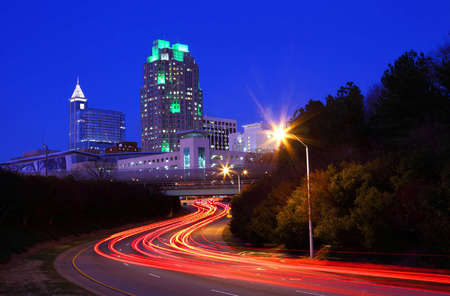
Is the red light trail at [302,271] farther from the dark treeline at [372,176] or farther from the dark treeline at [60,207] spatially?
the dark treeline at [60,207]

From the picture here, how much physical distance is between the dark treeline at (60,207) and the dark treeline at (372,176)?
73.6ft

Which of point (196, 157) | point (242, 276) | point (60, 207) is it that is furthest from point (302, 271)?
point (196, 157)

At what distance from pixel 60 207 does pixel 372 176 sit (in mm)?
45340

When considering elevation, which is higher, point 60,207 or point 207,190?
point 207,190

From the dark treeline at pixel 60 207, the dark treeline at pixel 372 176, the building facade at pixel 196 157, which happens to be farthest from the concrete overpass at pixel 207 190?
the building facade at pixel 196 157

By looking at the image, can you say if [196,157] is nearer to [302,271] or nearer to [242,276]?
[302,271]

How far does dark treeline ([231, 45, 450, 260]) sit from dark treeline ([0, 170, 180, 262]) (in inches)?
884

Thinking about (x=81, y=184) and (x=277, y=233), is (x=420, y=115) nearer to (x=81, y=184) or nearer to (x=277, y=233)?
(x=277, y=233)

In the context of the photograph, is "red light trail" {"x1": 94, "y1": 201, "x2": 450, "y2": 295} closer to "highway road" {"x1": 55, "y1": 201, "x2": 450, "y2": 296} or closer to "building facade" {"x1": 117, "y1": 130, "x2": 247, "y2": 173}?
"highway road" {"x1": 55, "y1": 201, "x2": 450, "y2": 296}

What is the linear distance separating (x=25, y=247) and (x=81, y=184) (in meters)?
28.2

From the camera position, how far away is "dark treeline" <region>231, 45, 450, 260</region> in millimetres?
24812

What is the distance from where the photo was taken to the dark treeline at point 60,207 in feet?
161

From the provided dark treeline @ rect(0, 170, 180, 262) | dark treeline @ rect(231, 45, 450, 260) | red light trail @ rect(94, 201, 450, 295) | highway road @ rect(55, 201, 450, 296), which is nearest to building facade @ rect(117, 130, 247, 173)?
dark treeline @ rect(0, 170, 180, 262)

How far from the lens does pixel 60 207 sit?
198ft
